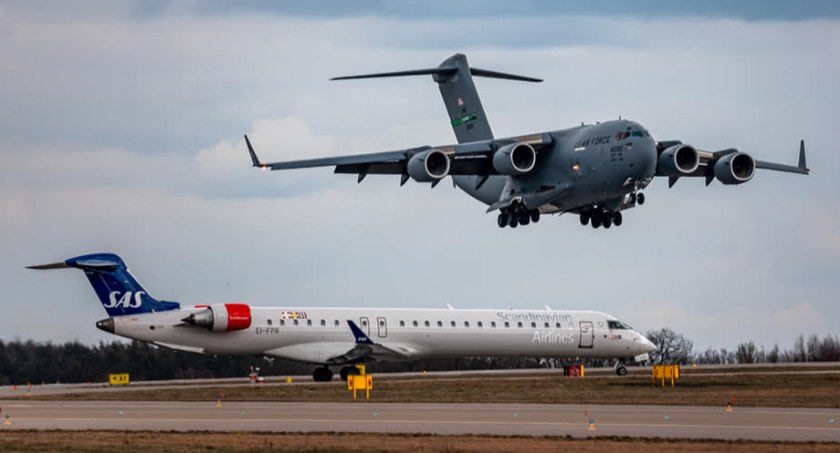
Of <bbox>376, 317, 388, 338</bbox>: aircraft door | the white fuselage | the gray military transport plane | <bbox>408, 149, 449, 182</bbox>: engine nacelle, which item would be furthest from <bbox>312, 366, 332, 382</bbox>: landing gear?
<bbox>408, 149, 449, 182</bbox>: engine nacelle

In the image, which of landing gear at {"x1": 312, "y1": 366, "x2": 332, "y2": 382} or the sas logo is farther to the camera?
landing gear at {"x1": 312, "y1": 366, "x2": 332, "y2": 382}

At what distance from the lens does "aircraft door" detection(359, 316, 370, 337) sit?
52469mm

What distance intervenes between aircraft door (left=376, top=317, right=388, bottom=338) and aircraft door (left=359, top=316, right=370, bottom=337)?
428 mm

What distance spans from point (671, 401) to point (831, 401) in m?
4.06

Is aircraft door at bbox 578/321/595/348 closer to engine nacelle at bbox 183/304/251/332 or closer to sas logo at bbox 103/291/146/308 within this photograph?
engine nacelle at bbox 183/304/251/332

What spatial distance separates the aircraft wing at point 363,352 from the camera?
50.3m

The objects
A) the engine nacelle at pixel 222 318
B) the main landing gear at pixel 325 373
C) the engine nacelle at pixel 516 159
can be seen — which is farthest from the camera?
the main landing gear at pixel 325 373

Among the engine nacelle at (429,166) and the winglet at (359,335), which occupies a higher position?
the engine nacelle at (429,166)

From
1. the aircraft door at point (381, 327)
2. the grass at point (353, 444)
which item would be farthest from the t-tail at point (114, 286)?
the grass at point (353, 444)

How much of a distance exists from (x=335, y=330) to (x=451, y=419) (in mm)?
21710

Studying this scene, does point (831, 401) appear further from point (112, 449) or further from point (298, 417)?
point (112, 449)

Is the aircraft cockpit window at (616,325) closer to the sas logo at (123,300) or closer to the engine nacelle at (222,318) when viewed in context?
the engine nacelle at (222,318)

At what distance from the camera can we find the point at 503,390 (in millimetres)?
44344

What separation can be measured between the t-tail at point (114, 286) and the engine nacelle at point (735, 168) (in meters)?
19.9
